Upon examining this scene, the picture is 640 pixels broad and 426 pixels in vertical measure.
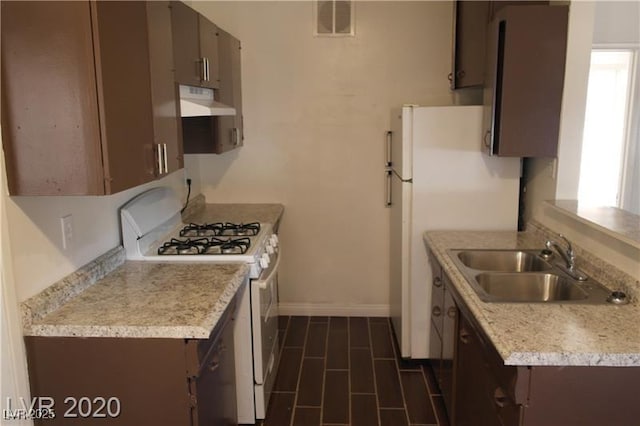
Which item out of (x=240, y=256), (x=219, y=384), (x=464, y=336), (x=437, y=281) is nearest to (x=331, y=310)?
(x=437, y=281)

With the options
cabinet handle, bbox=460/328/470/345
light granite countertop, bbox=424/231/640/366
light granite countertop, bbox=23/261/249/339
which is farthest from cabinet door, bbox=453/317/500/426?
→ light granite countertop, bbox=23/261/249/339

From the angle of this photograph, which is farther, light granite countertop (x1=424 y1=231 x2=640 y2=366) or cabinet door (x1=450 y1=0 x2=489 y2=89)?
cabinet door (x1=450 y1=0 x2=489 y2=89)

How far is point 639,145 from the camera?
4355 millimetres

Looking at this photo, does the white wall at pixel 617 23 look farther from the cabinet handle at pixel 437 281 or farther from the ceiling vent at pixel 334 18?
the cabinet handle at pixel 437 281

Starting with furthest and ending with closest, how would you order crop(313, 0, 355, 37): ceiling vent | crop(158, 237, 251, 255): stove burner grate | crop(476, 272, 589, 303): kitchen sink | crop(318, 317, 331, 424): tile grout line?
crop(313, 0, 355, 37): ceiling vent, crop(318, 317, 331, 424): tile grout line, crop(158, 237, 251, 255): stove burner grate, crop(476, 272, 589, 303): kitchen sink

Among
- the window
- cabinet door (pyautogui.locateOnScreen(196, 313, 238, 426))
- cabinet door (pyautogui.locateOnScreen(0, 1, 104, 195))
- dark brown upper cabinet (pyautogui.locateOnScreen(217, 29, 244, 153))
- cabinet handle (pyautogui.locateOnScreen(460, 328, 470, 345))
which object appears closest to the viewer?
cabinet door (pyautogui.locateOnScreen(0, 1, 104, 195))

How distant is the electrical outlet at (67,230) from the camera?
A: 198 centimetres

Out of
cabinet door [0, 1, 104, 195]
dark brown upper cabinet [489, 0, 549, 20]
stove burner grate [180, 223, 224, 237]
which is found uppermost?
dark brown upper cabinet [489, 0, 549, 20]

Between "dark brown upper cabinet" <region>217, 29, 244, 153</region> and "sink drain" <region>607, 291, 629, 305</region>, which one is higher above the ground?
"dark brown upper cabinet" <region>217, 29, 244, 153</region>

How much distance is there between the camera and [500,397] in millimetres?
1778

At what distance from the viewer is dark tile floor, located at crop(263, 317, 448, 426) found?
287cm

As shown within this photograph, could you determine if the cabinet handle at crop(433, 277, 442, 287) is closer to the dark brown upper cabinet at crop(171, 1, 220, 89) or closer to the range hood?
the range hood

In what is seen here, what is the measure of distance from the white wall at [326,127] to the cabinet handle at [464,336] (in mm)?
A: 1829

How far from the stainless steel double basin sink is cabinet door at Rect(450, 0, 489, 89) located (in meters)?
1.08
